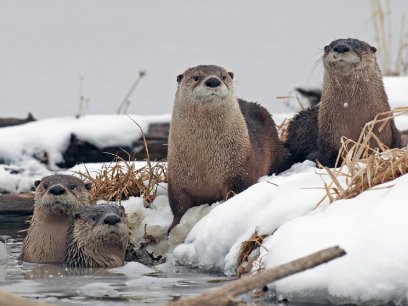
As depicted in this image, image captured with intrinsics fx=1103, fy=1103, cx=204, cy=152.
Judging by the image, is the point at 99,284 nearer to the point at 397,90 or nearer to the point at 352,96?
the point at 352,96

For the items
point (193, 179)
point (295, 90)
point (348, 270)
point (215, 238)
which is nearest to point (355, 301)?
point (348, 270)

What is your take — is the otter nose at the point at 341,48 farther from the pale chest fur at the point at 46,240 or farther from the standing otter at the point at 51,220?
the pale chest fur at the point at 46,240

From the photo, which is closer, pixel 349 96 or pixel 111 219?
pixel 111 219

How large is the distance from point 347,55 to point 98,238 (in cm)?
174

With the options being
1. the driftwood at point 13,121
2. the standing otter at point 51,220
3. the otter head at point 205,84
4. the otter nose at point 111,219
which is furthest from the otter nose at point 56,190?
the driftwood at point 13,121

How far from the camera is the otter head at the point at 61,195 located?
610 centimetres

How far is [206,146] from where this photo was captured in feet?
20.3

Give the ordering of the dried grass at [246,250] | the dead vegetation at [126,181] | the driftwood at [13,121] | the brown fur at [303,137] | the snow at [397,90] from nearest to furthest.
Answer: the dried grass at [246,250] → the dead vegetation at [126,181] → the brown fur at [303,137] → the snow at [397,90] → the driftwood at [13,121]

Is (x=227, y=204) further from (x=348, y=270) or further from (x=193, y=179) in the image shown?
(x=348, y=270)

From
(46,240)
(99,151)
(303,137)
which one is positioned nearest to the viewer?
(46,240)

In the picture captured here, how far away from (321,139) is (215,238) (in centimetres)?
133

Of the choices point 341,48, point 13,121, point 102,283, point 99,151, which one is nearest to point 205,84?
point 341,48

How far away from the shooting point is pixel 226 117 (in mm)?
6219

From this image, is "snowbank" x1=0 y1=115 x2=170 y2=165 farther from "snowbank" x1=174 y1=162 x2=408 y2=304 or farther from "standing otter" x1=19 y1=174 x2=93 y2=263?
"snowbank" x1=174 y1=162 x2=408 y2=304
